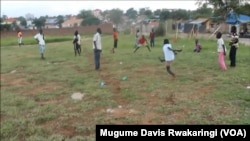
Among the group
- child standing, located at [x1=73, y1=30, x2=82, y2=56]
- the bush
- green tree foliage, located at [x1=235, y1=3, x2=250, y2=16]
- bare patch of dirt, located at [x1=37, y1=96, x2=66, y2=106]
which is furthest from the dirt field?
bare patch of dirt, located at [x1=37, y1=96, x2=66, y2=106]

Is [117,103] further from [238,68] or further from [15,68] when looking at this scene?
[15,68]

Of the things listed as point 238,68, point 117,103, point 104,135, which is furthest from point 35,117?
point 238,68

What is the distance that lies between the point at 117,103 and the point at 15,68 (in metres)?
9.75

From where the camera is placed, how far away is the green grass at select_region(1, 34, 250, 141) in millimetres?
6875

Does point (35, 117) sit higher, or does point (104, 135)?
point (104, 135)

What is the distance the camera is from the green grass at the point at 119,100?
6.88m

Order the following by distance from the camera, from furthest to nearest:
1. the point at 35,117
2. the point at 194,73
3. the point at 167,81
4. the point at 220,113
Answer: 1. the point at 194,73
2. the point at 167,81
3. the point at 35,117
4. the point at 220,113

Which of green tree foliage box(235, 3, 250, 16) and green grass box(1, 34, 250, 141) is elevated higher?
green tree foliage box(235, 3, 250, 16)

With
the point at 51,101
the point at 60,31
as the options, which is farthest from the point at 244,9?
the point at 60,31

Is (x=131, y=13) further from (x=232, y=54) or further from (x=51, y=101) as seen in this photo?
(x=51, y=101)

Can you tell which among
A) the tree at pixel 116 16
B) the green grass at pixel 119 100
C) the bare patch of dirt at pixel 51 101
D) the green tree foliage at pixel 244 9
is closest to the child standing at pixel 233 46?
the green grass at pixel 119 100

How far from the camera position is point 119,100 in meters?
8.81

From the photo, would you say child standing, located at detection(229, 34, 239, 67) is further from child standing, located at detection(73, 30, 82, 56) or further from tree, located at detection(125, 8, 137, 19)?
tree, located at detection(125, 8, 137, 19)

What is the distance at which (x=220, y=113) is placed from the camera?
704 centimetres
